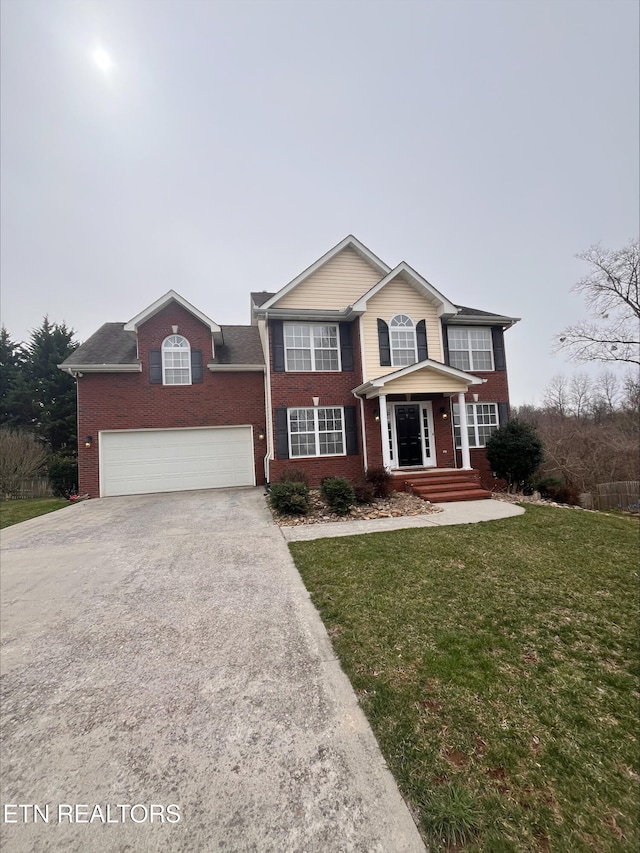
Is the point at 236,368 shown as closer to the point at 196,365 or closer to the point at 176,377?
the point at 196,365

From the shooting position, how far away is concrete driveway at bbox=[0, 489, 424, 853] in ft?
5.35

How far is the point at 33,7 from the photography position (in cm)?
900

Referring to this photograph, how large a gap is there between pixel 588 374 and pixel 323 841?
3326 centimetres

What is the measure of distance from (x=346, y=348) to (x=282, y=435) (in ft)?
12.6

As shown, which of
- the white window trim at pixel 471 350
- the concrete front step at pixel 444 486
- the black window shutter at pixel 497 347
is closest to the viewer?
the concrete front step at pixel 444 486

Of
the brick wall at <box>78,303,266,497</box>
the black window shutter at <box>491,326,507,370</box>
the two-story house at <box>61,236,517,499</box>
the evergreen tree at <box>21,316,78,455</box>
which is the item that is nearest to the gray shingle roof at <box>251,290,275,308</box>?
the two-story house at <box>61,236,517,499</box>

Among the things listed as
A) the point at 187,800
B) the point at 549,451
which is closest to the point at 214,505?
the point at 187,800

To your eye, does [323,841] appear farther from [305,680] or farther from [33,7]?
[33,7]

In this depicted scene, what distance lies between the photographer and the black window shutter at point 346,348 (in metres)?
12.3

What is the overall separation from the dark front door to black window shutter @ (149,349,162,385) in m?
8.85

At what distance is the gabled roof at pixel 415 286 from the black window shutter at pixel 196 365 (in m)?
6.18

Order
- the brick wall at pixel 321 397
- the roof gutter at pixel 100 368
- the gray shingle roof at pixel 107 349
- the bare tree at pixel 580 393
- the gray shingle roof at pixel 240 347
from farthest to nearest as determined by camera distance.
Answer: the bare tree at pixel 580 393 < the gray shingle roof at pixel 240 347 < the gray shingle roof at pixel 107 349 < the roof gutter at pixel 100 368 < the brick wall at pixel 321 397

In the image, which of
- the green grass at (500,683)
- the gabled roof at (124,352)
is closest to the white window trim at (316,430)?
the gabled roof at (124,352)

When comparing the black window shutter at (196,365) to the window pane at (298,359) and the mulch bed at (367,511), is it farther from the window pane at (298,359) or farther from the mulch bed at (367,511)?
the mulch bed at (367,511)
